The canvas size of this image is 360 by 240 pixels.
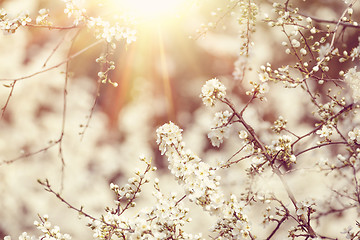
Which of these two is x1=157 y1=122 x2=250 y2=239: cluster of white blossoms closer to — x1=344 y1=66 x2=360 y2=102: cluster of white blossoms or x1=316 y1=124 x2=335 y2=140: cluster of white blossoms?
x1=316 y1=124 x2=335 y2=140: cluster of white blossoms

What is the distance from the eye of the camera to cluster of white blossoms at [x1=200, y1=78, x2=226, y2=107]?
8.83ft

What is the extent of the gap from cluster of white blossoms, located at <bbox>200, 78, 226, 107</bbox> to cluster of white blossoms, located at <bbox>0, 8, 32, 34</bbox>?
55.7 inches

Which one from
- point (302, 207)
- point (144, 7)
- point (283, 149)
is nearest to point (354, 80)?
point (283, 149)

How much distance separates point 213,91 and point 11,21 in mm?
1604

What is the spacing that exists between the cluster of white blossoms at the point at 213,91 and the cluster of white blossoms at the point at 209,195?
44 centimetres

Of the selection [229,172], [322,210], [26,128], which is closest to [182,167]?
[322,210]

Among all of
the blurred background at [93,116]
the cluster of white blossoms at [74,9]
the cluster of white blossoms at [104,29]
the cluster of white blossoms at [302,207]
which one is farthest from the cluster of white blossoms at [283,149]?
the blurred background at [93,116]

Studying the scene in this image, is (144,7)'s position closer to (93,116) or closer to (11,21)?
(11,21)

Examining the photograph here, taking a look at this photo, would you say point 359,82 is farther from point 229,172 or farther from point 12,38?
point 12,38

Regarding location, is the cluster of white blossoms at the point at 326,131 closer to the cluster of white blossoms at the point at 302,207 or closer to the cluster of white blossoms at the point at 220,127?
the cluster of white blossoms at the point at 302,207

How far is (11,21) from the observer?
272cm

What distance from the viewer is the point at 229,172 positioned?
733 cm

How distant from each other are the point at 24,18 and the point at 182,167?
1.61 metres

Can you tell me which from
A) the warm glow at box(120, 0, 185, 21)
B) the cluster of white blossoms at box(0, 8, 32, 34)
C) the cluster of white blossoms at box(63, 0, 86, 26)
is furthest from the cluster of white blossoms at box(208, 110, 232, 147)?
the cluster of white blossoms at box(0, 8, 32, 34)
